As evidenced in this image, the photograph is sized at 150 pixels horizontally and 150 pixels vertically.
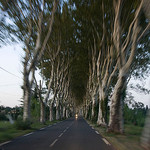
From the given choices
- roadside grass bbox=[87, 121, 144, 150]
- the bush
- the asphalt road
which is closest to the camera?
roadside grass bbox=[87, 121, 144, 150]

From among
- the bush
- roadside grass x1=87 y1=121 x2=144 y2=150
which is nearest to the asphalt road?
roadside grass x1=87 y1=121 x2=144 y2=150

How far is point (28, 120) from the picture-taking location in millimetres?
17484

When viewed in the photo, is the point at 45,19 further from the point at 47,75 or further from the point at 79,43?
the point at 47,75

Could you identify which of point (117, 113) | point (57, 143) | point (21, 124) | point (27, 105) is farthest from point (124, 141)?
point (27, 105)

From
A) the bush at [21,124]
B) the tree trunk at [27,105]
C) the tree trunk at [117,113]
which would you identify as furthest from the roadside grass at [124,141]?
the tree trunk at [27,105]

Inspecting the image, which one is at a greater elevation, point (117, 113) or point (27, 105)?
point (27, 105)

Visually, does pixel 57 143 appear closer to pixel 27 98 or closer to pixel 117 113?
pixel 117 113

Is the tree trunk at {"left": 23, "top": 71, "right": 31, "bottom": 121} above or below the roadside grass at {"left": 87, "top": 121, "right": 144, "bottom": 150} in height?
above

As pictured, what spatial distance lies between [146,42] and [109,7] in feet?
25.7

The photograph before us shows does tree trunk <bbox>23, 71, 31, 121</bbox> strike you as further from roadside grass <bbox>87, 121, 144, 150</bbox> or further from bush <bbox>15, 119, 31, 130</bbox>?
roadside grass <bbox>87, 121, 144, 150</bbox>

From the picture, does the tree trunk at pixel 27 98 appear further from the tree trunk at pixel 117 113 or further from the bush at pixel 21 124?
the tree trunk at pixel 117 113

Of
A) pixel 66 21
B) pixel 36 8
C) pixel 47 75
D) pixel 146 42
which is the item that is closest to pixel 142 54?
pixel 146 42

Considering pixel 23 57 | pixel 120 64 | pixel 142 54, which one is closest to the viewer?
pixel 120 64

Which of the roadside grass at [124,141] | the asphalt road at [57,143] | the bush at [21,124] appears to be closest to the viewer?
the roadside grass at [124,141]
